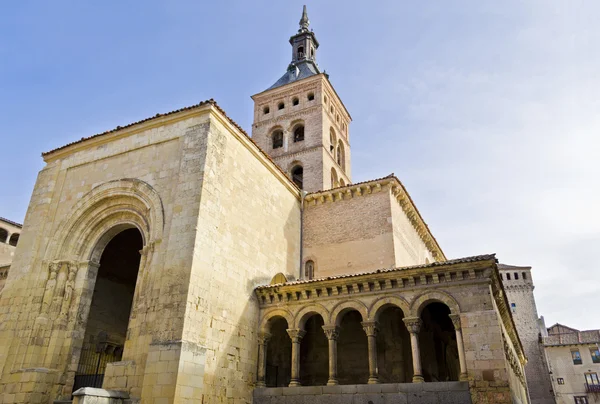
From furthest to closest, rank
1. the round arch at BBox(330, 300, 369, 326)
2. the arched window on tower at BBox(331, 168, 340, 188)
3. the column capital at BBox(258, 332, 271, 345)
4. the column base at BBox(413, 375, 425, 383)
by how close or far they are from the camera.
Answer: the arched window on tower at BBox(331, 168, 340, 188) < the column capital at BBox(258, 332, 271, 345) < the round arch at BBox(330, 300, 369, 326) < the column base at BBox(413, 375, 425, 383)

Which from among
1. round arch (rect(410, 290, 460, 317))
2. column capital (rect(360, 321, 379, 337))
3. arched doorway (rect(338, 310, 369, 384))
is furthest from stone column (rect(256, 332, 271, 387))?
round arch (rect(410, 290, 460, 317))

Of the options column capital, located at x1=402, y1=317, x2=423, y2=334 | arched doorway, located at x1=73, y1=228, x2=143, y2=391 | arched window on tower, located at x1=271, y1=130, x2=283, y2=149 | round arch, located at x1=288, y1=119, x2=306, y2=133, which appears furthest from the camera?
arched window on tower, located at x1=271, y1=130, x2=283, y2=149

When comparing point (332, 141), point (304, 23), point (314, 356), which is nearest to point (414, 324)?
point (314, 356)

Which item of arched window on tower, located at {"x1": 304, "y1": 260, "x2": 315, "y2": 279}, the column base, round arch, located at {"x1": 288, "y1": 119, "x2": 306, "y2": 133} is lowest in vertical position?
the column base

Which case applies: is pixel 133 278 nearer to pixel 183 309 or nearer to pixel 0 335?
pixel 0 335

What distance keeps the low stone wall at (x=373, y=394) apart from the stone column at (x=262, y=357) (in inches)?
12.0

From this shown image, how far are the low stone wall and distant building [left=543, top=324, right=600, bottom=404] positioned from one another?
1293 inches

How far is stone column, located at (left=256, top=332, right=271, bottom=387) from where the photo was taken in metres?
13.0

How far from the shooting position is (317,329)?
15.3 metres

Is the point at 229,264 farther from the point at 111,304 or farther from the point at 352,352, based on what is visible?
the point at 111,304

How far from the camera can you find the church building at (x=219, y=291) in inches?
428

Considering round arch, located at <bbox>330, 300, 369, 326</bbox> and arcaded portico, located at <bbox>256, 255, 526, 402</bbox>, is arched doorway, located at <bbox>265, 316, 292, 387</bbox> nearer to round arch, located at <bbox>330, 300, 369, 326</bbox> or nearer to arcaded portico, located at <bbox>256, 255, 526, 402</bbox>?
arcaded portico, located at <bbox>256, 255, 526, 402</bbox>

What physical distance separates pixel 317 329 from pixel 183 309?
5875mm

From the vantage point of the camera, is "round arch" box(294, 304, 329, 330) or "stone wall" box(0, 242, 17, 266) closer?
"round arch" box(294, 304, 329, 330)
